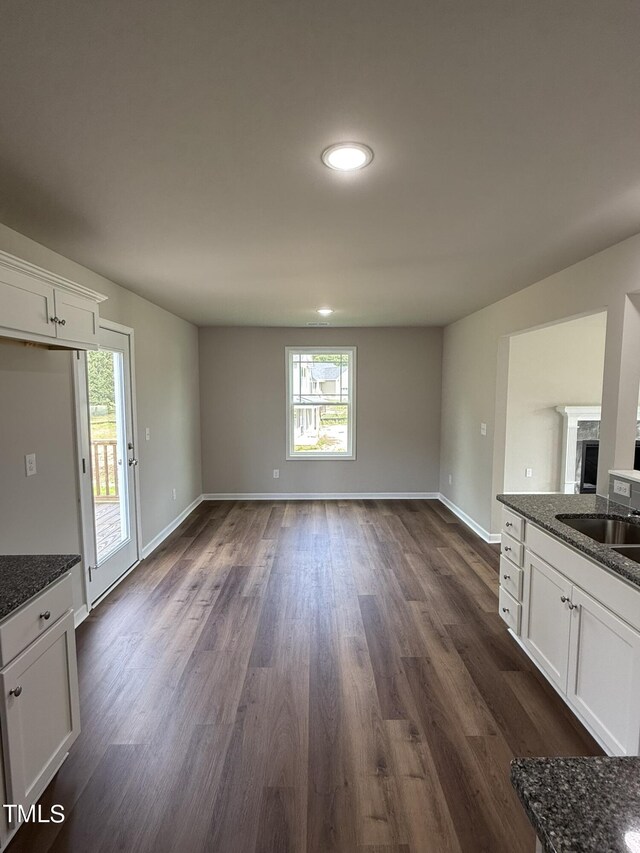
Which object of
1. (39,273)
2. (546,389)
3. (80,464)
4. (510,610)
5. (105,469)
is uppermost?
(39,273)

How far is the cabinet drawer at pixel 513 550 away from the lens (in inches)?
98.3

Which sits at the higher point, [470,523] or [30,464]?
[30,464]

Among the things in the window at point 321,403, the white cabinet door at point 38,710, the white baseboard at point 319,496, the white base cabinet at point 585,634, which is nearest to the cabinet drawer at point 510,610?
the white base cabinet at point 585,634

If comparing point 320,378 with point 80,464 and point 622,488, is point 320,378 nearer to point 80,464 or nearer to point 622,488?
point 80,464

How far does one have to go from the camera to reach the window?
19.4 feet

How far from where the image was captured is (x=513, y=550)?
8.48 feet

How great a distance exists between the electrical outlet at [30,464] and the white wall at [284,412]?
3500 mm

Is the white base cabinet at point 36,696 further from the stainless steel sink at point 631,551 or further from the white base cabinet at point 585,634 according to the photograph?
the stainless steel sink at point 631,551

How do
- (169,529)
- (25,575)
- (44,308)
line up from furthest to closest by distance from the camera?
(169,529) < (44,308) < (25,575)

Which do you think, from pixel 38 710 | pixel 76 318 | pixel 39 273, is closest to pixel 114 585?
pixel 38 710

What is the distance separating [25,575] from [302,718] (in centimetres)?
141

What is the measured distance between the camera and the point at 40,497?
2455mm

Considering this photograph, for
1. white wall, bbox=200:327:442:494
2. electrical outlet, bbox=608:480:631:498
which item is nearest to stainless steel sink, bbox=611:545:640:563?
electrical outlet, bbox=608:480:631:498

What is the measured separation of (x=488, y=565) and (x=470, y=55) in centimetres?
370
